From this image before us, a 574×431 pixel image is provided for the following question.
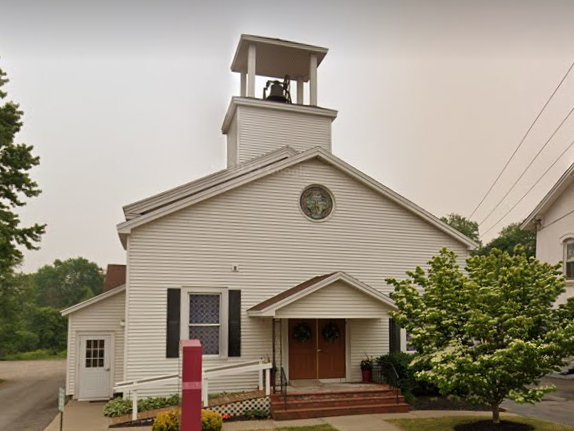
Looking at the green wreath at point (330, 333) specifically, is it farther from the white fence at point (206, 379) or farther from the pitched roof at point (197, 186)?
the pitched roof at point (197, 186)

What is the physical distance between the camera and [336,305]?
14812 mm

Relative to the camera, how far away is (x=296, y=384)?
15.5 meters

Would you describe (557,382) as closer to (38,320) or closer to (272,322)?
(272,322)

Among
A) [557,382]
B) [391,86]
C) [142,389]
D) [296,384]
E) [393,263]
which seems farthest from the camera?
[557,382]

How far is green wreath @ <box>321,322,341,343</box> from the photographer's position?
16.3 metres

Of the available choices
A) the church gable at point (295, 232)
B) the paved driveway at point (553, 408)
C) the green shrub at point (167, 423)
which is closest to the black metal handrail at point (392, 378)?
the church gable at point (295, 232)

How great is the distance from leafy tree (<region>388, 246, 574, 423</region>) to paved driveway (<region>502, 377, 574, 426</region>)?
8.12ft

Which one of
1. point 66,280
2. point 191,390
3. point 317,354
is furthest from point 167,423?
point 66,280

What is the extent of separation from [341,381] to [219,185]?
6.63 m

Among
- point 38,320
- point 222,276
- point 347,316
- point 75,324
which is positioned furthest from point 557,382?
point 38,320

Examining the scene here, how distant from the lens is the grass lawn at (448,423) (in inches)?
478

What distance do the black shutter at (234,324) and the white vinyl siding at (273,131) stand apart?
6.04 metres

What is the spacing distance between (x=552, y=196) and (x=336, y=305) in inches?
543

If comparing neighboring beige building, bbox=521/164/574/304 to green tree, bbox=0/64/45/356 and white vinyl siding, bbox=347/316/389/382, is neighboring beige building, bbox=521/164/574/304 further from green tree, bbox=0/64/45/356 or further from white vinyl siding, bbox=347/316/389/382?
green tree, bbox=0/64/45/356
